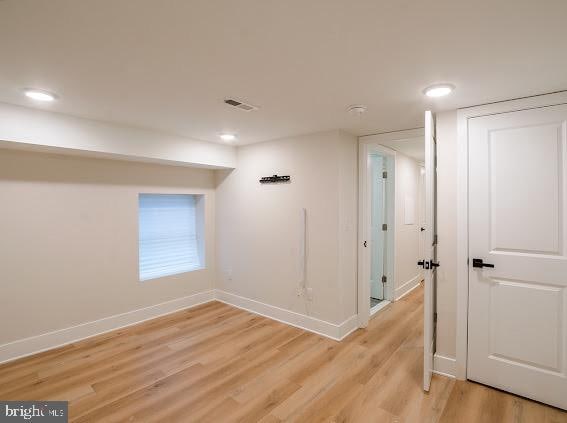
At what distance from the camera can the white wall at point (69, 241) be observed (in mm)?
2777

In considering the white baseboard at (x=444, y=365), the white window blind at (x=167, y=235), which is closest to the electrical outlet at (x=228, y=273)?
the white window blind at (x=167, y=235)

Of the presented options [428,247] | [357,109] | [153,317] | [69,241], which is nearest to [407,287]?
[428,247]

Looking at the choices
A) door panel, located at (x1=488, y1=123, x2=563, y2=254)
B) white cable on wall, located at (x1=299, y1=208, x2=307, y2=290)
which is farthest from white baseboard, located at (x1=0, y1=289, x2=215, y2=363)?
door panel, located at (x1=488, y1=123, x2=563, y2=254)

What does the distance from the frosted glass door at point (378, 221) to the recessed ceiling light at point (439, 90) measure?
2312mm

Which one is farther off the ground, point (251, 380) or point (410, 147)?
point (410, 147)

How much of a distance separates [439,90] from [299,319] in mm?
2756

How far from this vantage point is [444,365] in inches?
101

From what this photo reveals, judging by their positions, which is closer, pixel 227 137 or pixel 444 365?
pixel 444 365

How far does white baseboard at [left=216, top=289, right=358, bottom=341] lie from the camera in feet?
10.5

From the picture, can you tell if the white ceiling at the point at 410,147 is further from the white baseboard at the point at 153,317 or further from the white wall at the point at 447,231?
the white baseboard at the point at 153,317

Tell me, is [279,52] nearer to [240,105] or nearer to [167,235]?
[240,105]

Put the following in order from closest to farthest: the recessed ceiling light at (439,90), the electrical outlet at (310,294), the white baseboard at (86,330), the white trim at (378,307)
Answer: the recessed ceiling light at (439,90) < the white baseboard at (86,330) < the electrical outlet at (310,294) < the white trim at (378,307)

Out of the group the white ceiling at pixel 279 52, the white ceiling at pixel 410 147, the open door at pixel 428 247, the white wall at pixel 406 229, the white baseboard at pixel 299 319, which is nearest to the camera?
the white ceiling at pixel 279 52

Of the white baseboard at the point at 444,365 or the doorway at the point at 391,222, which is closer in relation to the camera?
the white baseboard at the point at 444,365
